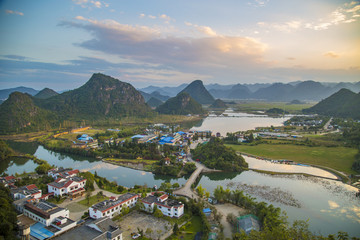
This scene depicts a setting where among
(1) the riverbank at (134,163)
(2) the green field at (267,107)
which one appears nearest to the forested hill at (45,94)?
(2) the green field at (267,107)

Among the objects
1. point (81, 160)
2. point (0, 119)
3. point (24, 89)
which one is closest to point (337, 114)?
point (81, 160)

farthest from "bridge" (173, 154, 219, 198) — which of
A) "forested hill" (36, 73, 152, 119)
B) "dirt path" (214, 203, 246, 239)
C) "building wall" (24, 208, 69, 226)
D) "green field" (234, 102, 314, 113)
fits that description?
"green field" (234, 102, 314, 113)

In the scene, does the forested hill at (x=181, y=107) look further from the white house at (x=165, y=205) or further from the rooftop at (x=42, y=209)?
the rooftop at (x=42, y=209)

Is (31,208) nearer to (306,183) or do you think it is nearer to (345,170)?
(306,183)

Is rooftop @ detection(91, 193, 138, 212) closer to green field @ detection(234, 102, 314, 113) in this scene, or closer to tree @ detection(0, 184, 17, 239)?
tree @ detection(0, 184, 17, 239)

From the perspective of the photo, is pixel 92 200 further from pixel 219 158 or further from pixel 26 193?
pixel 219 158

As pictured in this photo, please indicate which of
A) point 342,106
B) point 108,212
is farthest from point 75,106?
point 342,106
